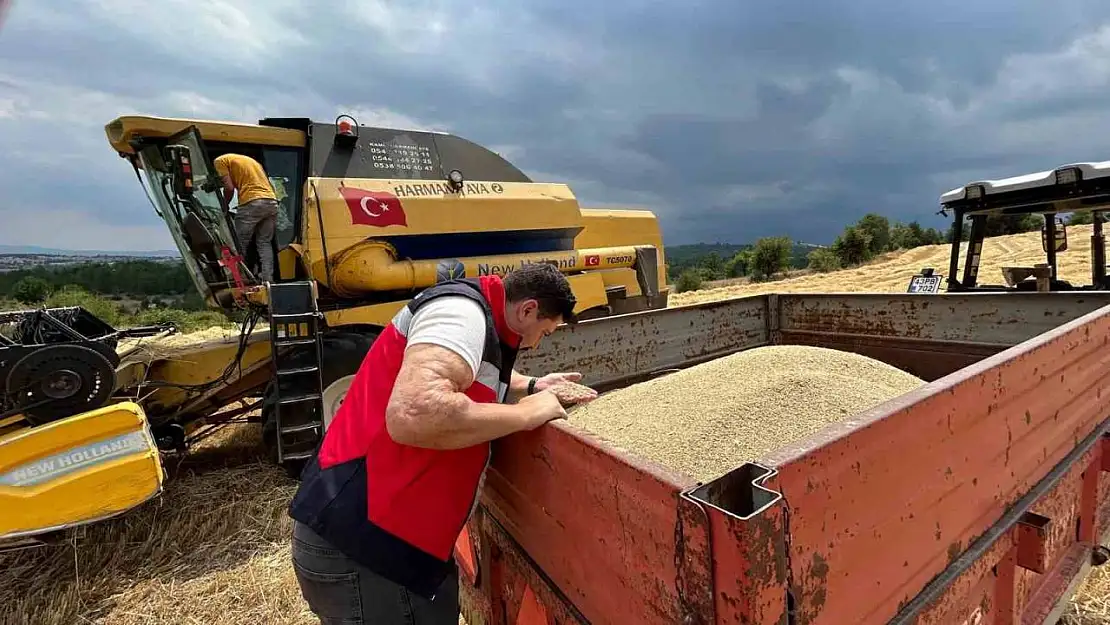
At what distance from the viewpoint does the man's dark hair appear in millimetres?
1609

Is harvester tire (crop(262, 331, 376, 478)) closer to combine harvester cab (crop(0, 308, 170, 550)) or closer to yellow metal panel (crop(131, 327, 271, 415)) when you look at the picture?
yellow metal panel (crop(131, 327, 271, 415))

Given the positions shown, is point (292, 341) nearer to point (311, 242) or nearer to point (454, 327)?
point (311, 242)

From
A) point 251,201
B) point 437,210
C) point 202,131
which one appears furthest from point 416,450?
point 202,131

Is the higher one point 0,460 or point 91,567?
point 0,460

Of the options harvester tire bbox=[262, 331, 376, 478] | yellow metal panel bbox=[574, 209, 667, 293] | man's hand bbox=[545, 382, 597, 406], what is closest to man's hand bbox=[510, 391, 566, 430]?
man's hand bbox=[545, 382, 597, 406]

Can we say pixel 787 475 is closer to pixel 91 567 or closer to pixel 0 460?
pixel 0 460

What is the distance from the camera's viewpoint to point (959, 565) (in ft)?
4.91

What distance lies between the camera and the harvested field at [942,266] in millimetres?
14977

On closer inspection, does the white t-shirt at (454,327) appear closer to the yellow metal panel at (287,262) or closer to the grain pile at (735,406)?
the grain pile at (735,406)

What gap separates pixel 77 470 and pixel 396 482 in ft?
8.14

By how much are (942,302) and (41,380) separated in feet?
17.4

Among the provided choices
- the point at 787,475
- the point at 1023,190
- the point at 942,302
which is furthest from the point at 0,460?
the point at 1023,190

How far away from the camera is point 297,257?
15.5 ft

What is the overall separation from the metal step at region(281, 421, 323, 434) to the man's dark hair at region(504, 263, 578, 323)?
2.99 meters
